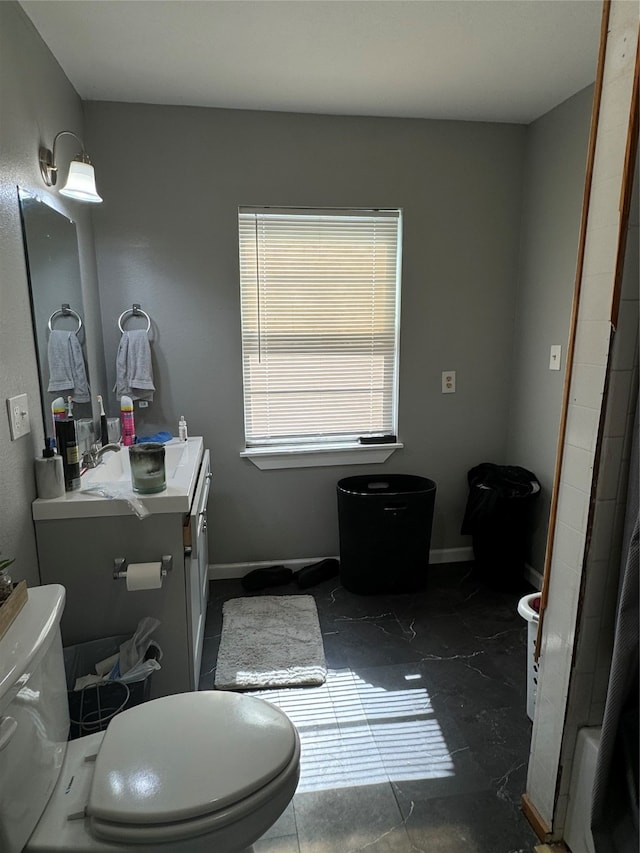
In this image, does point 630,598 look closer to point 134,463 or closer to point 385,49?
point 134,463

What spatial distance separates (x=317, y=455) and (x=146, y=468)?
4.38ft

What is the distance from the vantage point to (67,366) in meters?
2.03

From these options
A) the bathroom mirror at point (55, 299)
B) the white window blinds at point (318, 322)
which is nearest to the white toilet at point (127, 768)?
the bathroom mirror at point (55, 299)

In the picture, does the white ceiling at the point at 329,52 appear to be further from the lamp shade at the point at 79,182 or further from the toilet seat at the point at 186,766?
the toilet seat at the point at 186,766

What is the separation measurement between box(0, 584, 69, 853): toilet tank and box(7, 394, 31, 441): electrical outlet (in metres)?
0.51

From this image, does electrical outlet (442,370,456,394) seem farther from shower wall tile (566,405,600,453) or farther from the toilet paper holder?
the toilet paper holder

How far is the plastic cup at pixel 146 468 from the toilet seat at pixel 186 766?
2.19 feet

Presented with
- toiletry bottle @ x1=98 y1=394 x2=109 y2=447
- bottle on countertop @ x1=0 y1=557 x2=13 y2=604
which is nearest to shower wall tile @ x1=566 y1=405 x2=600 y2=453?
bottle on countertop @ x1=0 y1=557 x2=13 y2=604

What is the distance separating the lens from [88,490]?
5.82ft

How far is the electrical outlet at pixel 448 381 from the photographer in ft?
9.78

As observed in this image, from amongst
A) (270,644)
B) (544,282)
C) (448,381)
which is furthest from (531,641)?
(544,282)

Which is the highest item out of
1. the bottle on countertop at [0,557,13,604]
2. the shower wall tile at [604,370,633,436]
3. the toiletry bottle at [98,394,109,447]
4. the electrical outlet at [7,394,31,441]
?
the shower wall tile at [604,370,633,436]

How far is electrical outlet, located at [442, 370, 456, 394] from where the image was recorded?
2982 mm

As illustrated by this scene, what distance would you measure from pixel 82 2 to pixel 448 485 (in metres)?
2.73
